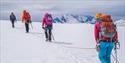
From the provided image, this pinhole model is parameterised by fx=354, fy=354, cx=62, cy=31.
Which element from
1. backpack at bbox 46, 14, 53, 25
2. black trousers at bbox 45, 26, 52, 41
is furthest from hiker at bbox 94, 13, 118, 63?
black trousers at bbox 45, 26, 52, 41

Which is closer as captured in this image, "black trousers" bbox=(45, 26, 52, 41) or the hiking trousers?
the hiking trousers

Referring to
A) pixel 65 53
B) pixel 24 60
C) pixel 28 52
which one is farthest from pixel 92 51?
pixel 24 60

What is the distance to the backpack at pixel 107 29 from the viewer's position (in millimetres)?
10250

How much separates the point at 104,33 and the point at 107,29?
0.48ft

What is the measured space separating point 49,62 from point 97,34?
8.42 ft

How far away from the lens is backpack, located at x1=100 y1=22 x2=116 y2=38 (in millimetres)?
10250

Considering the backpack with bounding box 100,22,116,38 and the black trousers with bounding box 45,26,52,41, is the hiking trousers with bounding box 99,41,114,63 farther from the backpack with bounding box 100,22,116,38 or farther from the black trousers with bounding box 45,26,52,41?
the black trousers with bounding box 45,26,52,41

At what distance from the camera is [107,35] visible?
33.8 feet

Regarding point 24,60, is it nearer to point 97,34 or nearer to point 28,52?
point 28,52

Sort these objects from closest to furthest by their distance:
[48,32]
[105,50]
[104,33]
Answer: [104,33] → [105,50] → [48,32]

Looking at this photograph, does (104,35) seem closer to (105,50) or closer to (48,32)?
(105,50)

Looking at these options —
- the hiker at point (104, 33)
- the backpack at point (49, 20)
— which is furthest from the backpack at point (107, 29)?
the backpack at point (49, 20)

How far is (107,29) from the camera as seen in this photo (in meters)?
10.3

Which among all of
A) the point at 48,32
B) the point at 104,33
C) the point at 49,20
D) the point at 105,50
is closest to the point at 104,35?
the point at 104,33
